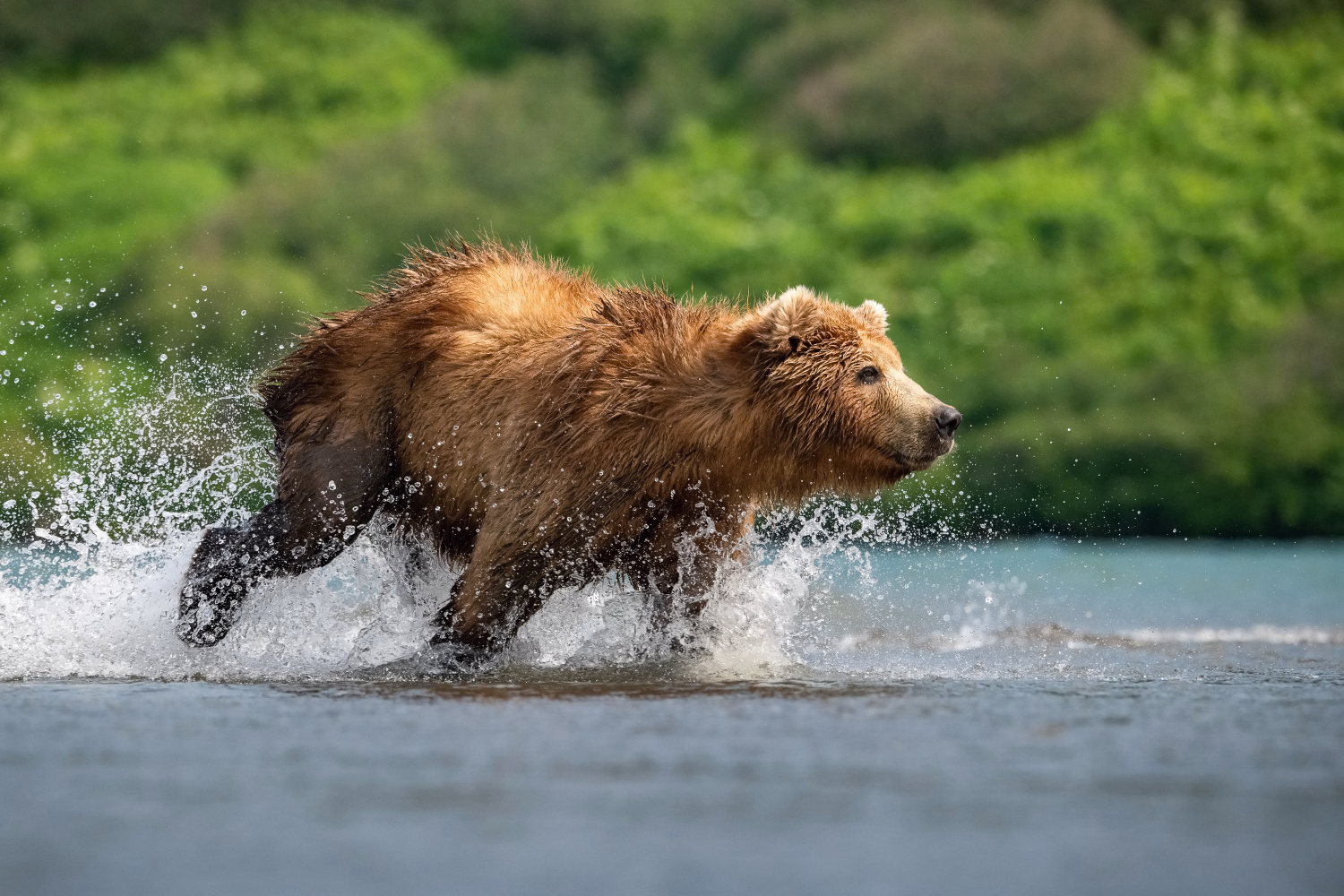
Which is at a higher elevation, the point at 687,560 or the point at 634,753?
the point at 687,560

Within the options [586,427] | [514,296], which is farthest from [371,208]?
[586,427]

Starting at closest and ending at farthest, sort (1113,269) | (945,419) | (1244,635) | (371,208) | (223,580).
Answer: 1. (945,419)
2. (223,580)
3. (1244,635)
4. (1113,269)
5. (371,208)

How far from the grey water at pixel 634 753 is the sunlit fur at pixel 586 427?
0.42 m

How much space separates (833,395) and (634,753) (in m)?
2.06

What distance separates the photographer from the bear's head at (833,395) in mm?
6453

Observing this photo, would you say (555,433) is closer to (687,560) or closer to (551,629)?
(687,560)

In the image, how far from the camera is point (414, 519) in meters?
7.25

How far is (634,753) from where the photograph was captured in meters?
4.87

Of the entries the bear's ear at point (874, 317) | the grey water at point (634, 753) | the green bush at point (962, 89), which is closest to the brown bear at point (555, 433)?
the bear's ear at point (874, 317)

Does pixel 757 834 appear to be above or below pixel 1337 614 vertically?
below

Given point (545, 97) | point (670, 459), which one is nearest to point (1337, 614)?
point (670, 459)

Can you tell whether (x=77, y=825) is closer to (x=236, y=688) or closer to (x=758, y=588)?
(x=236, y=688)

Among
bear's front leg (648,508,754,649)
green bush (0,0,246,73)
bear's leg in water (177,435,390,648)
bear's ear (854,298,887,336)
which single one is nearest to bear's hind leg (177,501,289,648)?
bear's leg in water (177,435,390,648)

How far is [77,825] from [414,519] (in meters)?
3.21
